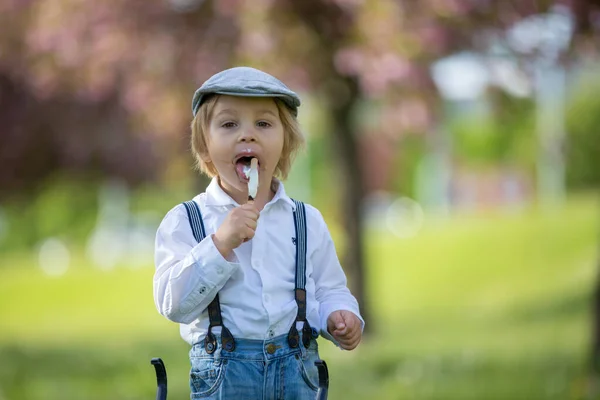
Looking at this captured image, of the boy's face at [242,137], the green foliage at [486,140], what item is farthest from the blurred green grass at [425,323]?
the boy's face at [242,137]

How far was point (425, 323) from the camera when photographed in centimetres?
1452

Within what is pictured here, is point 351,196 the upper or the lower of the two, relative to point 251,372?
upper

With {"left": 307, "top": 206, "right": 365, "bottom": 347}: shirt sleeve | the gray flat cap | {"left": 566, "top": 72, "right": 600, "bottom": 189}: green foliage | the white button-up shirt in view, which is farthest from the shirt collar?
{"left": 566, "top": 72, "right": 600, "bottom": 189}: green foliage

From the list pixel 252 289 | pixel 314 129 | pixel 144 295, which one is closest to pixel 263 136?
pixel 252 289

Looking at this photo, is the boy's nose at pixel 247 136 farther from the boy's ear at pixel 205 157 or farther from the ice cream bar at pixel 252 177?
the boy's ear at pixel 205 157

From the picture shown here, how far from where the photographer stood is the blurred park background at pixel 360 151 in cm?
846

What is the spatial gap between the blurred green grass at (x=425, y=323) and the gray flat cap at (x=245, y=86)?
4.90 m

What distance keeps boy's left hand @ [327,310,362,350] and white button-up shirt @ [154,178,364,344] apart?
0.9 inches

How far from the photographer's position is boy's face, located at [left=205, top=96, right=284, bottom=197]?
2812mm

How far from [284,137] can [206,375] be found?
69 cm

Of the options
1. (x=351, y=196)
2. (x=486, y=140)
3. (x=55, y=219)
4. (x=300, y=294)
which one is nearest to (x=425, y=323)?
(x=351, y=196)

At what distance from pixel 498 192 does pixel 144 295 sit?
10146mm

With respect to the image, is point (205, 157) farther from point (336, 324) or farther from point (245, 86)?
point (336, 324)

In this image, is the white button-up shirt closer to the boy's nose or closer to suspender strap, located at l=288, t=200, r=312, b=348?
suspender strap, located at l=288, t=200, r=312, b=348
